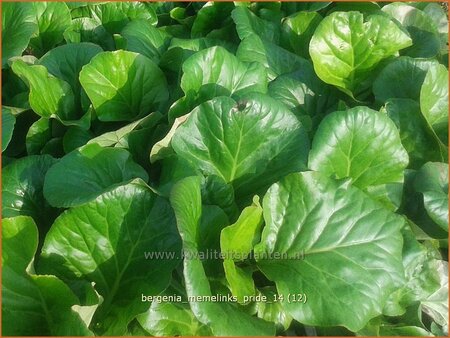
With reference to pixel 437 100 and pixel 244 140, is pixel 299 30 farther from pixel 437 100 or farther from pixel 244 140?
pixel 244 140

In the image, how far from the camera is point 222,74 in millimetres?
1569

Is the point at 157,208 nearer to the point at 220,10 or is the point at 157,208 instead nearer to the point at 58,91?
the point at 58,91

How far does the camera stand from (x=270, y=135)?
1.42 metres

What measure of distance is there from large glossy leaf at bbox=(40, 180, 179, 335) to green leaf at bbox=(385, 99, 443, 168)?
0.73m

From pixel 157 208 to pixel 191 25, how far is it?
1037mm

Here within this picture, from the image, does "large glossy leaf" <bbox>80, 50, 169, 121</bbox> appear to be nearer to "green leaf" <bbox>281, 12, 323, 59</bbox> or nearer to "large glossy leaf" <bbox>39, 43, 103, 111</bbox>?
"large glossy leaf" <bbox>39, 43, 103, 111</bbox>

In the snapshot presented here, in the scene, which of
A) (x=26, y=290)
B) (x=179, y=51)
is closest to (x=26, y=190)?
(x=26, y=290)

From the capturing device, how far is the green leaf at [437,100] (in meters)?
1.56

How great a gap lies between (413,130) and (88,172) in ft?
3.01

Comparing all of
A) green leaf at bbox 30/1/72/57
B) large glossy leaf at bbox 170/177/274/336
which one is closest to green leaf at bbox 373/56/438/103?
large glossy leaf at bbox 170/177/274/336

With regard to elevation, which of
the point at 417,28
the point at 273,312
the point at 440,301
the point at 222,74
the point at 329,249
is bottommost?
the point at 440,301

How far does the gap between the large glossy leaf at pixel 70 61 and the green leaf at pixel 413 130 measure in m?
0.94

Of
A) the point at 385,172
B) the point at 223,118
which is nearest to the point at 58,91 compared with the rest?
the point at 223,118

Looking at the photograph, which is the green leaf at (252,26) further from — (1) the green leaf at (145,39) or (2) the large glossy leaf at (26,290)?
(2) the large glossy leaf at (26,290)
